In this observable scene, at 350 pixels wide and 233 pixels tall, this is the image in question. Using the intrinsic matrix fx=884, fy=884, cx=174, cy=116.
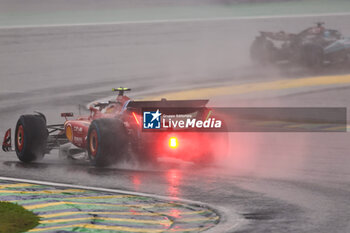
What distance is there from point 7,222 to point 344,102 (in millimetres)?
16538

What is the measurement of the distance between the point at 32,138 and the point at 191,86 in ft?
43.8

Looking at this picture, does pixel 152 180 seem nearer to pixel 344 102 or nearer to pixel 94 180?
pixel 94 180

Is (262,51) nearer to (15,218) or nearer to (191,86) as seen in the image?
(191,86)

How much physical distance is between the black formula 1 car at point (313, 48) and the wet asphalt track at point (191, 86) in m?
0.96

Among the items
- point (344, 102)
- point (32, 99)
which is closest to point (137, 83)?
point (32, 99)

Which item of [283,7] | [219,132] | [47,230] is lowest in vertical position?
[47,230]

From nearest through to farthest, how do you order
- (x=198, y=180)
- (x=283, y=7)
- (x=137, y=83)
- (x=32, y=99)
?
(x=198, y=180)
(x=32, y=99)
(x=137, y=83)
(x=283, y=7)

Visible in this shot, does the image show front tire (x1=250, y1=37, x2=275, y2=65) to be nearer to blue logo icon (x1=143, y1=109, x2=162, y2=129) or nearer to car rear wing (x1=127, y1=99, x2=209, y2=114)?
car rear wing (x1=127, y1=99, x2=209, y2=114)

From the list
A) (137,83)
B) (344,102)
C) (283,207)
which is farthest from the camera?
(137,83)

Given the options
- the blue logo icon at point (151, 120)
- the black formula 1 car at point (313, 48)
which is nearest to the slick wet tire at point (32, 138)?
the blue logo icon at point (151, 120)

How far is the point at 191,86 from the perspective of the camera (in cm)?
3020

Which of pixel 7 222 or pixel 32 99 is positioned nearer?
pixel 7 222

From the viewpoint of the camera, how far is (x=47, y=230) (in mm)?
10742

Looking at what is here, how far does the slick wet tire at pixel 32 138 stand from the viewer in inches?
683
